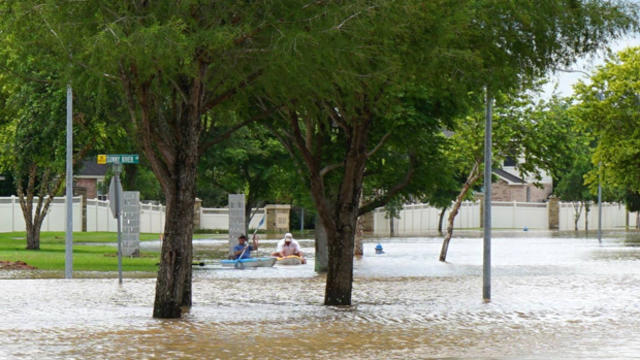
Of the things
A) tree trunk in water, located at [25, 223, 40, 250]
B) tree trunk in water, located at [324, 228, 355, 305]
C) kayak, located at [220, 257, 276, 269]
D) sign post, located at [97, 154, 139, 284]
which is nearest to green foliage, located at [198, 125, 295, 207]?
kayak, located at [220, 257, 276, 269]

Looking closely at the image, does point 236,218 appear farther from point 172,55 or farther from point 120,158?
point 172,55

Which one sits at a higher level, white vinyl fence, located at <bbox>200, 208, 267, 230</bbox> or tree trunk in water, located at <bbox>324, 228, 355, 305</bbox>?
white vinyl fence, located at <bbox>200, 208, 267, 230</bbox>

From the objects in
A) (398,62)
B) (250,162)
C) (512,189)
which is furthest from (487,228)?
(512,189)

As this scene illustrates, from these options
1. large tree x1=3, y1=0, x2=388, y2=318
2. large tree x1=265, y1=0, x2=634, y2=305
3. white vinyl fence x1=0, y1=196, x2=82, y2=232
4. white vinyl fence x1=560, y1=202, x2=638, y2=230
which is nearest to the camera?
large tree x1=3, y1=0, x2=388, y2=318

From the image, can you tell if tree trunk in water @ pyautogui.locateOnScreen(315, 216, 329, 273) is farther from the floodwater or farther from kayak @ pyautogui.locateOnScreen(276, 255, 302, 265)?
kayak @ pyautogui.locateOnScreen(276, 255, 302, 265)

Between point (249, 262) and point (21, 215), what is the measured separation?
29.5 metres

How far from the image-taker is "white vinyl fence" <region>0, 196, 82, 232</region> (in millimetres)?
59866

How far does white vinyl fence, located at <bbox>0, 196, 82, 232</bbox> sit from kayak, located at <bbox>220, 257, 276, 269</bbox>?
26316 mm

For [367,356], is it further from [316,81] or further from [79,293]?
[79,293]

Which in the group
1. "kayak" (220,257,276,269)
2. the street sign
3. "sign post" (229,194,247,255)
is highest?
the street sign

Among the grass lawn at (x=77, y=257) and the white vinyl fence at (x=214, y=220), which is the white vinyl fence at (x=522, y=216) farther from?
the grass lawn at (x=77, y=257)

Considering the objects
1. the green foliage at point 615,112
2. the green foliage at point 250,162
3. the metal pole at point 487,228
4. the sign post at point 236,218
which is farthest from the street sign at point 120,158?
the green foliage at point 615,112

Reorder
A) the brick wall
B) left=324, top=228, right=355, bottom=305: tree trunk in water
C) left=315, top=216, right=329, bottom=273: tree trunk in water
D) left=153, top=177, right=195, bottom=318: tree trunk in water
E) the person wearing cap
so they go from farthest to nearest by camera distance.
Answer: the brick wall
the person wearing cap
left=315, top=216, right=329, bottom=273: tree trunk in water
left=324, top=228, right=355, bottom=305: tree trunk in water
left=153, top=177, right=195, bottom=318: tree trunk in water

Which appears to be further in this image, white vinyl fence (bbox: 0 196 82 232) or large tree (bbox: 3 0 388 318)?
white vinyl fence (bbox: 0 196 82 232)
